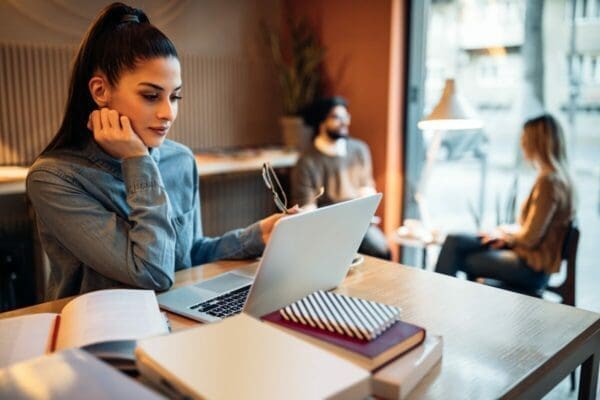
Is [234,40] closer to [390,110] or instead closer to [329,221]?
[390,110]

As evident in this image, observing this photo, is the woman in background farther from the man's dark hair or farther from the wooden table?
the wooden table

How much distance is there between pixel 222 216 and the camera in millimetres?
3777

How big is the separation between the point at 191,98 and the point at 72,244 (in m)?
2.45

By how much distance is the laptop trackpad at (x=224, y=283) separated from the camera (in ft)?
4.06

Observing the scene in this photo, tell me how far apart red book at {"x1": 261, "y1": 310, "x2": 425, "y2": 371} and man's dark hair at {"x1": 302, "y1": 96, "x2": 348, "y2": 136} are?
2.65 metres

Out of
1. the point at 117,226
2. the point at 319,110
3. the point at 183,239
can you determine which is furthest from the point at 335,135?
the point at 117,226

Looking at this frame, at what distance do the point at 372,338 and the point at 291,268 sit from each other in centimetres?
23

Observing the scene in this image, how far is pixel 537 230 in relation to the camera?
2.55 m

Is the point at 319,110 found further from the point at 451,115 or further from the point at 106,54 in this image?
the point at 106,54

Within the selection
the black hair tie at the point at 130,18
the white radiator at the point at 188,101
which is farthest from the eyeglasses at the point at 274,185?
the white radiator at the point at 188,101

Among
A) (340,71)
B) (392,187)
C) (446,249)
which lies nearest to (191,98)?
(340,71)

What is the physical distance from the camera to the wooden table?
33.8 inches

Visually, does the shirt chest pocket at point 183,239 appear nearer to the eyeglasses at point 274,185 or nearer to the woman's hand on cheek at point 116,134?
the woman's hand on cheek at point 116,134

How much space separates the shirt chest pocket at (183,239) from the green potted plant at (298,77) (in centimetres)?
241
